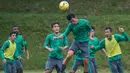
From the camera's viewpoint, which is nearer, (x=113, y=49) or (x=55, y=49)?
(x=113, y=49)

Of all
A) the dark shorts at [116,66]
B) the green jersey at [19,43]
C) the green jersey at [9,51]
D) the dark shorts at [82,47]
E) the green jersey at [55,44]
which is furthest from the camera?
the green jersey at [19,43]

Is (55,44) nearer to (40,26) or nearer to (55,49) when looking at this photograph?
(55,49)

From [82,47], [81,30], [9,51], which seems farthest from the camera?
[9,51]

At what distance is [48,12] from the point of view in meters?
33.0

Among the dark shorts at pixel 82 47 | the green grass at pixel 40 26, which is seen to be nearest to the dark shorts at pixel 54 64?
the dark shorts at pixel 82 47

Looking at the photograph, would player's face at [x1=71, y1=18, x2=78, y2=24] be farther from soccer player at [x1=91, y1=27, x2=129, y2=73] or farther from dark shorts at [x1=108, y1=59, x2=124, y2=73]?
dark shorts at [x1=108, y1=59, x2=124, y2=73]

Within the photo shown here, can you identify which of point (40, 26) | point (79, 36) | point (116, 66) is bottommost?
point (116, 66)

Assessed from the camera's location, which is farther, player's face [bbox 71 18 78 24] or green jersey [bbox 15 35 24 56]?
green jersey [bbox 15 35 24 56]

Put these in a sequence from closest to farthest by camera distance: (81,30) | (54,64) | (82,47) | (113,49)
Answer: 1. (81,30)
2. (82,47)
3. (113,49)
4. (54,64)

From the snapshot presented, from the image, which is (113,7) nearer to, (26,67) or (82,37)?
(26,67)

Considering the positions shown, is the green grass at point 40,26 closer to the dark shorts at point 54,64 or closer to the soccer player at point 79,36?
the dark shorts at point 54,64

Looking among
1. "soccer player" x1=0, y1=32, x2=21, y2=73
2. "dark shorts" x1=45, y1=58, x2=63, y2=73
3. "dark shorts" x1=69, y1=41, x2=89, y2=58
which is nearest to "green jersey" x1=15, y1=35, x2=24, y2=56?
"soccer player" x1=0, y1=32, x2=21, y2=73

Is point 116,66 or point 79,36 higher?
point 79,36

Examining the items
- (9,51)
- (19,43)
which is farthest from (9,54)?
(19,43)
